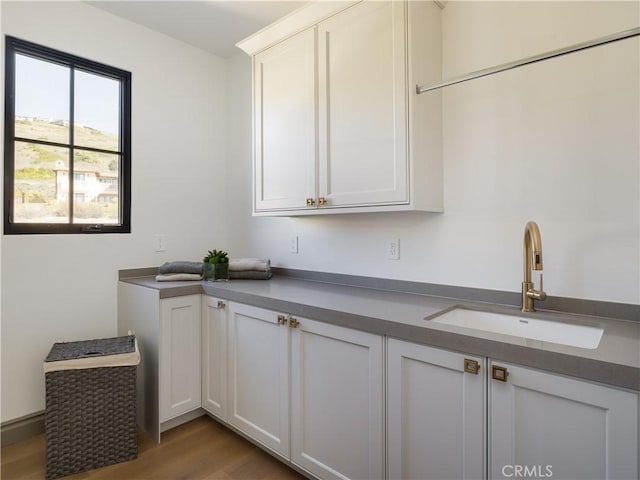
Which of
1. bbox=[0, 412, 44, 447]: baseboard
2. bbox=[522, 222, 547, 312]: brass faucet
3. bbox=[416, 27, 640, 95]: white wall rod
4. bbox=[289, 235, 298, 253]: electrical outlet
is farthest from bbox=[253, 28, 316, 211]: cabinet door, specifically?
bbox=[0, 412, 44, 447]: baseboard

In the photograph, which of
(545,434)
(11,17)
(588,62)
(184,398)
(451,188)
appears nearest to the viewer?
(545,434)

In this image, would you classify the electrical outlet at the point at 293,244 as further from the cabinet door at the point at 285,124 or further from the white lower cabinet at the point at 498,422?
the white lower cabinet at the point at 498,422

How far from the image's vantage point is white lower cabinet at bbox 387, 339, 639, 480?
933 millimetres

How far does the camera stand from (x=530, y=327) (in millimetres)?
1439

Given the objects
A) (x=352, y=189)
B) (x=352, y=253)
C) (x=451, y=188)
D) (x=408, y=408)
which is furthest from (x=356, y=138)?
(x=408, y=408)

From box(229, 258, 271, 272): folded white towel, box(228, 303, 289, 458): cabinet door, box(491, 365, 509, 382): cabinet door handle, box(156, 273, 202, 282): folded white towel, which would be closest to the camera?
box(491, 365, 509, 382): cabinet door handle

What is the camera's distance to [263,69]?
7.19 feet

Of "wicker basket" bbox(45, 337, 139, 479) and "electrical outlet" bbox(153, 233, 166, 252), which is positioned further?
"electrical outlet" bbox(153, 233, 166, 252)

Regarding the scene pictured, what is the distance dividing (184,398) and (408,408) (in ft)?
4.57

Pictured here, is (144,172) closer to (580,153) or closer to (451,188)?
(451,188)

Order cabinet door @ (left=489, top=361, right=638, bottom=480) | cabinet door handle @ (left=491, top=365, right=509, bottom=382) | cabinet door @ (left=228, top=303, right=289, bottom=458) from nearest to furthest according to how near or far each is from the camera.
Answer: cabinet door @ (left=489, top=361, right=638, bottom=480) → cabinet door handle @ (left=491, top=365, right=509, bottom=382) → cabinet door @ (left=228, top=303, right=289, bottom=458)

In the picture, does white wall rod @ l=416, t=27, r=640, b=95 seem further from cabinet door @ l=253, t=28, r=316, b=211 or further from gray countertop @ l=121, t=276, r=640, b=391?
gray countertop @ l=121, t=276, r=640, b=391

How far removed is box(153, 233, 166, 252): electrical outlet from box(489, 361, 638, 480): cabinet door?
7.27 feet

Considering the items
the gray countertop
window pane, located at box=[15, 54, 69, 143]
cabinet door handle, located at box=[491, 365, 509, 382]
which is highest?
window pane, located at box=[15, 54, 69, 143]
